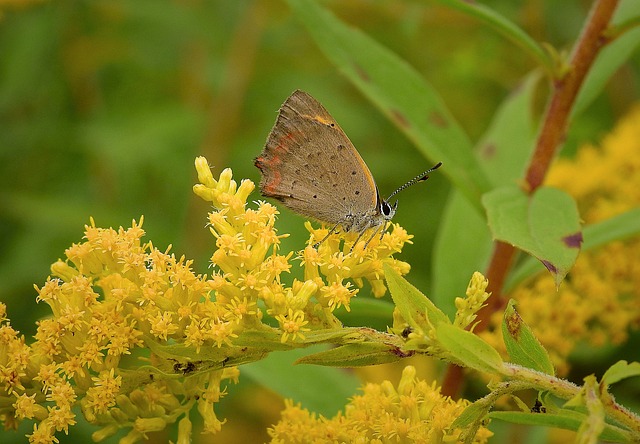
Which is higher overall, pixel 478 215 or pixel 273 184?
pixel 478 215

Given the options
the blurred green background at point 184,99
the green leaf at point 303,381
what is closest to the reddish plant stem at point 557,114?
the green leaf at point 303,381

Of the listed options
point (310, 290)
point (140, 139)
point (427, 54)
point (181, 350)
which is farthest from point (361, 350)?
point (427, 54)

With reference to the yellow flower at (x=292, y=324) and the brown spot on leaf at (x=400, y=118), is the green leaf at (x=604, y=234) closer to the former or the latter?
the brown spot on leaf at (x=400, y=118)

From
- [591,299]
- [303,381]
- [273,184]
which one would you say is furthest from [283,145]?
[591,299]

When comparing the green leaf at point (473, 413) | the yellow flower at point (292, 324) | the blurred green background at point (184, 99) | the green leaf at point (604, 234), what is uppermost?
the blurred green background at point (184, 99)

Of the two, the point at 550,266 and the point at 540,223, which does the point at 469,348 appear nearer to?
the point at 550,266

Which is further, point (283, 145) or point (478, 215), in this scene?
point (478, 215)

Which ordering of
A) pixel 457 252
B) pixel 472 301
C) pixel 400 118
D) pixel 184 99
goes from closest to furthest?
pixel 472 301 → pixel 400 118 → pixel 457 252 → pixel 184 99

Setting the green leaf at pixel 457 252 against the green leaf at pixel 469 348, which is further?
the green leaf at pixel 457 252
